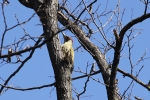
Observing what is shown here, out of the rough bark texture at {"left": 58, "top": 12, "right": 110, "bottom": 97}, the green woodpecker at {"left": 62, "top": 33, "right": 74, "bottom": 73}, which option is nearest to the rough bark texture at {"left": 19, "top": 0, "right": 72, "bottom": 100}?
the green woodpecker at {"left": 62, "top": 33, "right": 74, "bottom": 73}

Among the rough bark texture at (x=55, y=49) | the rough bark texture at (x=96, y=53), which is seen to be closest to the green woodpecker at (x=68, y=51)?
the rough bark texture at (x=55, y=49)

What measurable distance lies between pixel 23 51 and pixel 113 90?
3.90ft

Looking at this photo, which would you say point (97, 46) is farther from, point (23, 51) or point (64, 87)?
point (23, 51)

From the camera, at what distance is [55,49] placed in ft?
14.2

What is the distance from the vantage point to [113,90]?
4234 mm

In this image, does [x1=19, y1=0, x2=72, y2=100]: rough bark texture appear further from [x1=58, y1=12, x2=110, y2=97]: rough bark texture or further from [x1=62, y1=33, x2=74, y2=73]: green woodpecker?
[x1=58, y1=12, x2=110, y2=97]: rough bark texture

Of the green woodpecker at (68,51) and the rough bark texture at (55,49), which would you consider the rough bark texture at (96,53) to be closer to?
the green woodpecker at (68,51)

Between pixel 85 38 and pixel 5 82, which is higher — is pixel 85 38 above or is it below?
above

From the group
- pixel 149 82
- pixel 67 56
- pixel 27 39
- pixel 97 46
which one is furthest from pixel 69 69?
pixel 97 46

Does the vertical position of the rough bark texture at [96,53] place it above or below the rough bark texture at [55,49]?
above

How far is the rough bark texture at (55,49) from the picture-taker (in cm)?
424

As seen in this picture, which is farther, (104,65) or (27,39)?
(104,65)

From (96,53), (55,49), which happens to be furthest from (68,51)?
(96,53)

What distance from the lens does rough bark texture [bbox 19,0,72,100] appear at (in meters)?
4.24
